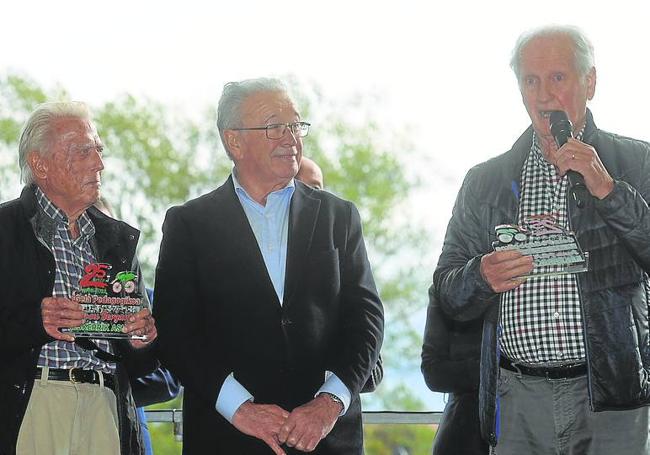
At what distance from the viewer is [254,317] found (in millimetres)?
3229

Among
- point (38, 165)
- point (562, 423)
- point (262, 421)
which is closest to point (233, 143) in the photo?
point (38, 165)

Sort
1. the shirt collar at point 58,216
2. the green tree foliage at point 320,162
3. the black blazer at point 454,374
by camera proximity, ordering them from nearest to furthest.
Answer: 1. the shirt collar at point 58,216
2. the black blazer at point 454,374
3. the green tree foliage at point 320,162

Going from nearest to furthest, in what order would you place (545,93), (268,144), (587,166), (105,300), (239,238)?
1. (587,166)
2. (545,93)
3. (105,300)
4. (239,238)
5. (268,144)

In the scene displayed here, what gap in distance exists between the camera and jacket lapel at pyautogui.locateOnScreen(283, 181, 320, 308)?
3.28 meters

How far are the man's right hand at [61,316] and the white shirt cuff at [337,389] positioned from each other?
29.2 inches

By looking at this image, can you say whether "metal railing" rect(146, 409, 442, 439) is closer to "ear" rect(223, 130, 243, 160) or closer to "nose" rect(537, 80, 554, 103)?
"ear" rect(223, 130, 243, 160)

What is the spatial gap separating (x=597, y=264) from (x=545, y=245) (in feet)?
0.56

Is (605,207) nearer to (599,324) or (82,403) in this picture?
(599,324)

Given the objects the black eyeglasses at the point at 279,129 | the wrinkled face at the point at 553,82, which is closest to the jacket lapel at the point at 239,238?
the black eyeglasses at the point at 279,129

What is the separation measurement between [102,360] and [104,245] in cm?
38

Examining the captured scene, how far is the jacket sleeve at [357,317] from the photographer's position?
3.24 meters

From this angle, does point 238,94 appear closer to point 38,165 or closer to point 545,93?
Answer: point 38,165

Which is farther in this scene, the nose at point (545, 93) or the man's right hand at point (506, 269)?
the nose at point (545, 93)

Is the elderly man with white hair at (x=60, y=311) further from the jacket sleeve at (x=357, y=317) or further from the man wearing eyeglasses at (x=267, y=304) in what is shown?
the jacket sleeve at (x=357, y=317)
